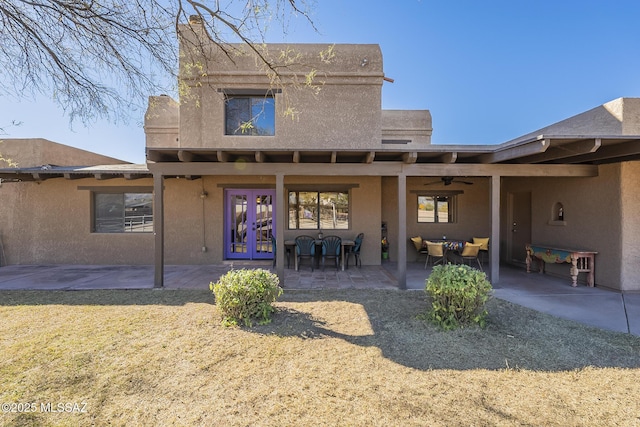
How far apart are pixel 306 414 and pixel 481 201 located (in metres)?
9.35

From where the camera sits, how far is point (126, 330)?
13.4ft

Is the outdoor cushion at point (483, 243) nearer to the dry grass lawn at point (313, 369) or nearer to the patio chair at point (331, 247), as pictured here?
the dry grass lawn at point (313, 369)

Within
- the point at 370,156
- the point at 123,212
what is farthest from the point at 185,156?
the point at 123,212

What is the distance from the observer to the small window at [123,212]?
9.18 m

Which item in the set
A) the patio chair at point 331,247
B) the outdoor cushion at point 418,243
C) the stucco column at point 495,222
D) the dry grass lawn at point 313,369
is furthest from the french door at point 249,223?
the stucco column at point 495,222

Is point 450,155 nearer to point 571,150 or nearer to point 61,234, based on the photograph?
point 571,150

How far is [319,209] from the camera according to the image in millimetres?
9000

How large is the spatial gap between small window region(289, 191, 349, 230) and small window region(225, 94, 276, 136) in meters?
2.11

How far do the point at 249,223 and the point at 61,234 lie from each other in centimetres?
583

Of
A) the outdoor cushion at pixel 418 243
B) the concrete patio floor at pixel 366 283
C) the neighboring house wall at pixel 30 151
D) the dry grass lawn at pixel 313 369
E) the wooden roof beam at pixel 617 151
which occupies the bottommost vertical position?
the dry grass lawn at pixel 313 369

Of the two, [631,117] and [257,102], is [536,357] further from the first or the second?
[257,102]

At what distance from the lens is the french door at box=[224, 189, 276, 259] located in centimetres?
902

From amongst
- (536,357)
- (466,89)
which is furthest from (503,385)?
(466,89)

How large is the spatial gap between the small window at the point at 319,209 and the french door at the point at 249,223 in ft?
2.59
